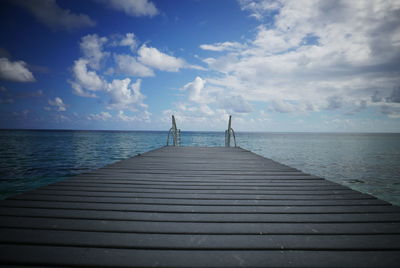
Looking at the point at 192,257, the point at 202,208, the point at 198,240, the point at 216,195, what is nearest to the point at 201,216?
the point at 202,208

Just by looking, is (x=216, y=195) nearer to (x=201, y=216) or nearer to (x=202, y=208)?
(x=202, y=208)

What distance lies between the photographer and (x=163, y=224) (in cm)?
193

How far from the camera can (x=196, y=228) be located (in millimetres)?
1862

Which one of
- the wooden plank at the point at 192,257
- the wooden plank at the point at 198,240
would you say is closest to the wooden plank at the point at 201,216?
the wooden plank at the point at 198,240

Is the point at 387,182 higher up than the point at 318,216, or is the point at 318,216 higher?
the point at 318,216

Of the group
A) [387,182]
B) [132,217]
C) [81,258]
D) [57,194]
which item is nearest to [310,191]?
[132,217]

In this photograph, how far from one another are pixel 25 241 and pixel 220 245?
1.58m


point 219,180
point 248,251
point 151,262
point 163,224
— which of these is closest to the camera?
point 151,262

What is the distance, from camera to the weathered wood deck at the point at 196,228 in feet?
4.68

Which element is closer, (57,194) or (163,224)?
(163,224)

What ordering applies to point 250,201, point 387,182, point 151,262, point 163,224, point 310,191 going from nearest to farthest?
point 151,262 < point 163,224 < point 250,201 < point 310,191 < point 387,182

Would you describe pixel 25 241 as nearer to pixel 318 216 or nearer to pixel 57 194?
pixel 57 194

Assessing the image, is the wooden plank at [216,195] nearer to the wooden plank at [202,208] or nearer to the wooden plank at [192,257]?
the wooden plank at [202,208]

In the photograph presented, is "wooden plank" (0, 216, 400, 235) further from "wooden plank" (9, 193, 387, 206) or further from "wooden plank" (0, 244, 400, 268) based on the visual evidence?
"wooden plank" (9, 193, 387, 206)
